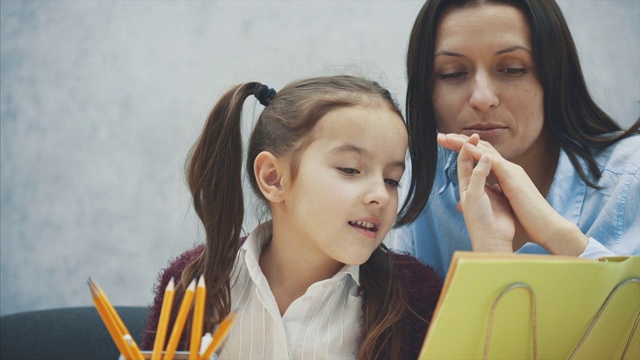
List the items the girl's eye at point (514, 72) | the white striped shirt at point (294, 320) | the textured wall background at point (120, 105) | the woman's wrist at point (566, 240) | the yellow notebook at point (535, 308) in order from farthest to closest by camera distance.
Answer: the textured wall background at point (120, 105) → the girl's eye at point (514, 72) → the white striped shirt at point (294, 320) → the woman's wrist at point (566, 240) → the yellow notebook at point (535, 308)

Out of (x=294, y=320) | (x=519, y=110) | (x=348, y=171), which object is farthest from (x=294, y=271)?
(x=519, y=110)

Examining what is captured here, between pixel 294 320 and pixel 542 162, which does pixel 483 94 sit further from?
pixel 294 320

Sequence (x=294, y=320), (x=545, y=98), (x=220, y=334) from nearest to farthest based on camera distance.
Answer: (x=220, y=334) → (x=294, y=320) → (x=545, y=98)

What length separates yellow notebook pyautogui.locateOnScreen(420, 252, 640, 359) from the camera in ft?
1.81

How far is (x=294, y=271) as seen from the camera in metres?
1.02

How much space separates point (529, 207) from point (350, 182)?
231mm

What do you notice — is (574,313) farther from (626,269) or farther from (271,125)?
(271,125)

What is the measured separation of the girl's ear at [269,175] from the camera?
3.24ft

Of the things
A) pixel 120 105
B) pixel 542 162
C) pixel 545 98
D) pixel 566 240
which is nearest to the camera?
pixel 566 240

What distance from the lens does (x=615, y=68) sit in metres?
1.64

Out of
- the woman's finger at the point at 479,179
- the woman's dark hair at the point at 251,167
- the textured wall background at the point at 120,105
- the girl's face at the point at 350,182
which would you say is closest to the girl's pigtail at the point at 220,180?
the woman's dark hair at the point at 251,167

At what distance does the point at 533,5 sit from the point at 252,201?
528mm

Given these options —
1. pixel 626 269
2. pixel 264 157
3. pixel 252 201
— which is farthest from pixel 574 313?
pixel 252 201

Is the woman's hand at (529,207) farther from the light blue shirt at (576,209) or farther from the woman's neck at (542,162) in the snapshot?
the woman's neck at (542,162)
